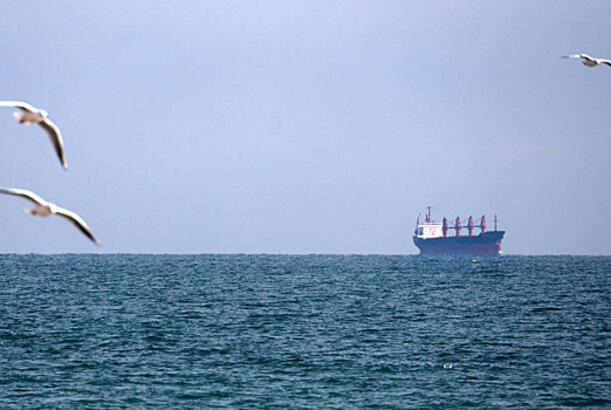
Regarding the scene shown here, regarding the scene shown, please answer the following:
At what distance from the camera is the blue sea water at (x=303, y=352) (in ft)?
146

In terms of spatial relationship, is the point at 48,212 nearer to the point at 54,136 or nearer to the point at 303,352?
the point at 54,136

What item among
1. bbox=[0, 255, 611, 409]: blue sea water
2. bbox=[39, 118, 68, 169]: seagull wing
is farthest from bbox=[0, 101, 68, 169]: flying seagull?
bbox=[0, 255, 611, 409]: blue sea water

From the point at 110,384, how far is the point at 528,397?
21348 mm

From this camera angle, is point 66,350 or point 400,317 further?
point 400,317

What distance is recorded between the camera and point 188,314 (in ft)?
284

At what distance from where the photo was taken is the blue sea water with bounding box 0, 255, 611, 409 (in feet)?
146

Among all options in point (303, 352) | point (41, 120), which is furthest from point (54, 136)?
point (303, 352)

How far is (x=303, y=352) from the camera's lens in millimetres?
57969

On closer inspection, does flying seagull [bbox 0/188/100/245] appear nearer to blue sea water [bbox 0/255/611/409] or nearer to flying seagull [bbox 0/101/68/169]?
flying seagull [bbox 0/101/68/169]

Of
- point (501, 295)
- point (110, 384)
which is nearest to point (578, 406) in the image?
point (110, 384)

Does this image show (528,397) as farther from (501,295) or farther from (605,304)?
(501,295)

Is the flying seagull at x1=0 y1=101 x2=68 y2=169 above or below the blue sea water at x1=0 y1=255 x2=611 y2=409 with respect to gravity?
above

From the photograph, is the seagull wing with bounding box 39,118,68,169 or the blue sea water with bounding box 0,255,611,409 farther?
the blue sea water with bounding box 0,255,611,409

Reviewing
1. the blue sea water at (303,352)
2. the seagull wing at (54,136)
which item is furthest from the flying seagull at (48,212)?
the blue sea water at (303,352)
